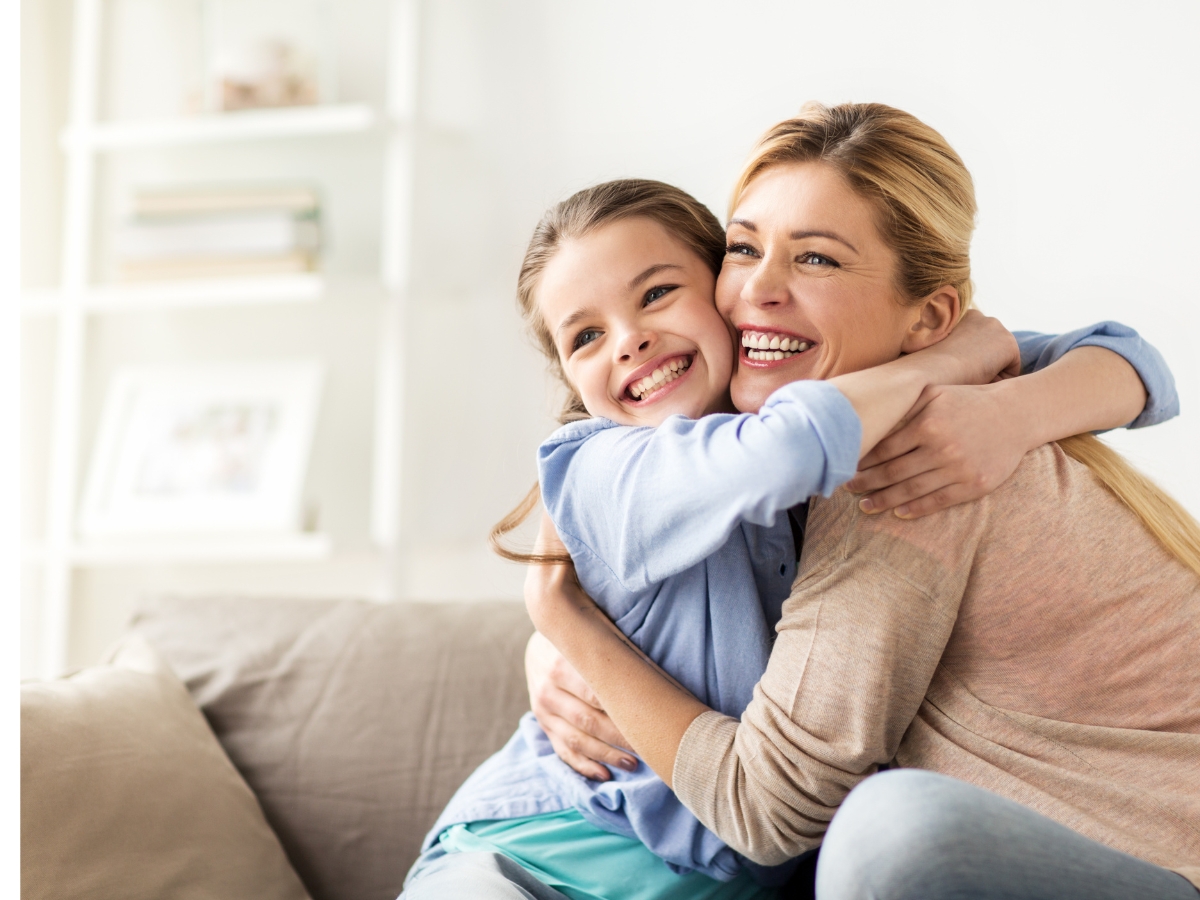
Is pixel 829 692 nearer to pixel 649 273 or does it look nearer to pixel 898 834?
pixel 898 834

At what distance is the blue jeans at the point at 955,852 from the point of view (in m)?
0.74

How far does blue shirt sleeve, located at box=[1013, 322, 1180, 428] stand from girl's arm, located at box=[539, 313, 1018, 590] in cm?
11

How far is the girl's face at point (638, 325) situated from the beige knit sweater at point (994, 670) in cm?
24

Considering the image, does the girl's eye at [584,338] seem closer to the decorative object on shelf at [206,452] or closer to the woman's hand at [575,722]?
the woman's hand at [575,722]

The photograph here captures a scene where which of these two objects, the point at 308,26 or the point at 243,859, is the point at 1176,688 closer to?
the point at 243,859

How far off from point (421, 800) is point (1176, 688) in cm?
98

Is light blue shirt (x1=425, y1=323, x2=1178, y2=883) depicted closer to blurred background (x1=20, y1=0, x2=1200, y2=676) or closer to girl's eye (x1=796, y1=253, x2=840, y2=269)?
girl's eye (x1=796, y1=253, x2=840, y2=269)

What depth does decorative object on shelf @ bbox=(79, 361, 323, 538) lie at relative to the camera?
249 cm

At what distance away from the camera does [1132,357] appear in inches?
46.7

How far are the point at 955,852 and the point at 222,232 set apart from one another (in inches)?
87.3

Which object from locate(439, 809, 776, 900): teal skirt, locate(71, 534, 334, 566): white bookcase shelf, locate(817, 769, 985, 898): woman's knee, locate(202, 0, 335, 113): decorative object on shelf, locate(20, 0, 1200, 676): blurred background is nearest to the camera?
locate(817, 769, 985, 898): woman's knee

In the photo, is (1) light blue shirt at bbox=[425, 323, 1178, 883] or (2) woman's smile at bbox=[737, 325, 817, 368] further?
(2) woman's smile at bbox=[737, 325, 817, 368]

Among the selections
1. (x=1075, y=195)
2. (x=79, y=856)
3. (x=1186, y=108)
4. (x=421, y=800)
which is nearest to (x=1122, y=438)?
(x=1075, y=195)

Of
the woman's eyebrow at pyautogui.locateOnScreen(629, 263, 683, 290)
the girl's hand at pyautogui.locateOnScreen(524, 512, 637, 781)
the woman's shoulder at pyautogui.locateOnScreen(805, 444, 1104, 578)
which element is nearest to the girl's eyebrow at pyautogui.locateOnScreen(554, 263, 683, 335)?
the woman's eyebrow at pyautogui.locateOnScreen(629, 263, 683, 290)
